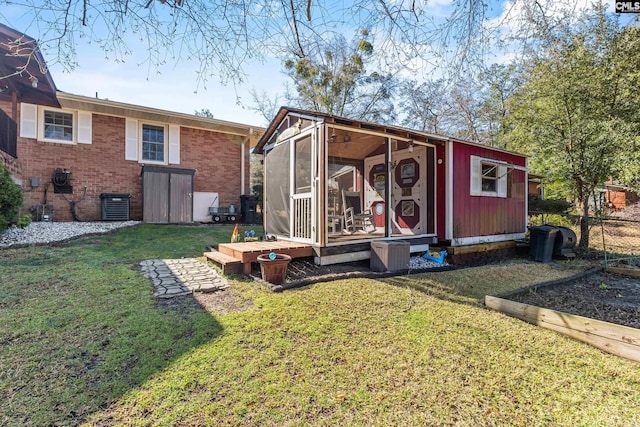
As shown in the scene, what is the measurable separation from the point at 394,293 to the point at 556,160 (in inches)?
258

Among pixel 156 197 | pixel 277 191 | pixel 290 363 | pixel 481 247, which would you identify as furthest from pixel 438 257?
pixel 156 197

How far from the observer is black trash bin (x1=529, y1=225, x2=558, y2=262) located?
22.6 ft

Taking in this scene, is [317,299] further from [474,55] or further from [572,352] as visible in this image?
[474,55]

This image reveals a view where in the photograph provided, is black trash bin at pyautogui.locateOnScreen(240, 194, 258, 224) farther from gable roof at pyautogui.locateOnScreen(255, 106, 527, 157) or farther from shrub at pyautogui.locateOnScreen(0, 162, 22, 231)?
shrub at pyautogui.locateOnScreen(0, 162, 22, 231)

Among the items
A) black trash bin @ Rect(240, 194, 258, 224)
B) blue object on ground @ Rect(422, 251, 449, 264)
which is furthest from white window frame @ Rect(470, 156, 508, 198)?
black trash bin @ Rect(240, 194, 258, 224)

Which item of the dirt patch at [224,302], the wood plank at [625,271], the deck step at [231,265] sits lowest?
the wood plank at [625,271]

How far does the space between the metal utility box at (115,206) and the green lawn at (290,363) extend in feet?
21.9

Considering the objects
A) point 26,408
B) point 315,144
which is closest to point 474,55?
point 315,144

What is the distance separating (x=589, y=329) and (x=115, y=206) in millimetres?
11485

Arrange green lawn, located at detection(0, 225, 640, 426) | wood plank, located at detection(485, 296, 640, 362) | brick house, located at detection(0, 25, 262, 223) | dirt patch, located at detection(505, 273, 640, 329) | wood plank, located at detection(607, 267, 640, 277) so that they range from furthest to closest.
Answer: brick house, located at detection(0, 25, 262, 223)
wood plank, located at detection(607, 267, 640, 277)
dirt patch, located at detection(505, 273, 640, 329)
wood plank, located at detection(485, 296, 640, 362)
green lawn, located at detection(0, 225, 640, 426)

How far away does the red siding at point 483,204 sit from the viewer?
6.38 m

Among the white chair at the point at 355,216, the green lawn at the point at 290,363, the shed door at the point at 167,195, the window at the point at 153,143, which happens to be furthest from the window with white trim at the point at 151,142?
the green lawn at the point at 290,363

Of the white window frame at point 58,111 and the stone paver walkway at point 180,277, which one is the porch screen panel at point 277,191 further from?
the white window frame at point 58,111

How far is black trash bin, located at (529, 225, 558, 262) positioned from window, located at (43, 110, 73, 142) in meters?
13.6
